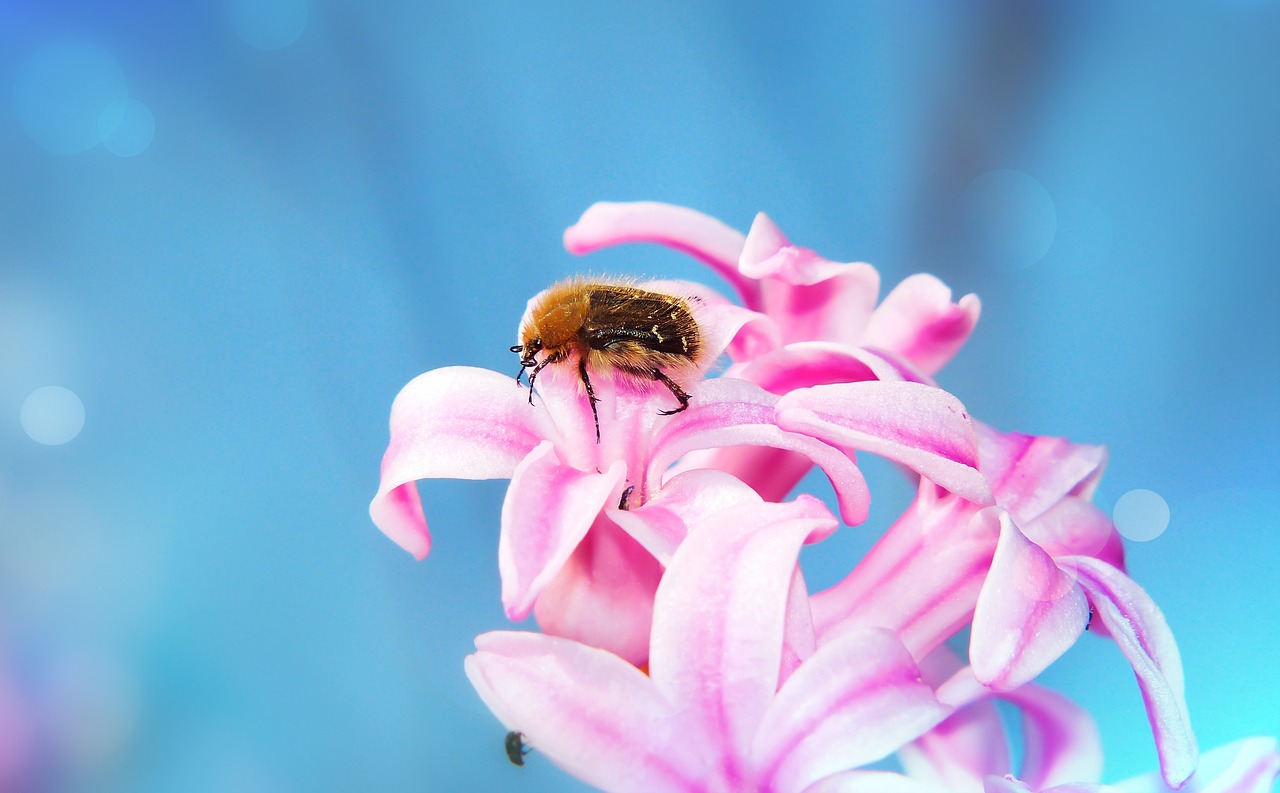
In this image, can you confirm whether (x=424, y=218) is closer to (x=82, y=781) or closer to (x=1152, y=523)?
(x=82, y=781)

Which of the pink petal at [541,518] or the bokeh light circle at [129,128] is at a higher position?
the bokeh light circle at [129,128]

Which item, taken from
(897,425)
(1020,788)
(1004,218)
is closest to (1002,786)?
(1020,788)

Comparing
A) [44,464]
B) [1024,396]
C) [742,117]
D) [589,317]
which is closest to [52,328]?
[44,464]

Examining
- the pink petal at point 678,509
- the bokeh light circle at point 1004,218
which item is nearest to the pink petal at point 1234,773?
the pink petal at point 678,509

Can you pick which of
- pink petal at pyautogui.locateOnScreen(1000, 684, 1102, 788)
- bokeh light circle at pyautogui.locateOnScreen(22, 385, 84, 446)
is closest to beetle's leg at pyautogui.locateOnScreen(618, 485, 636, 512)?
pink petal at pyautogui.locateOnScreen(1000, 684, 1102, 788)

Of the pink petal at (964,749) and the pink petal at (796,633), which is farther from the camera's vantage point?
the pink petal at (964,749)

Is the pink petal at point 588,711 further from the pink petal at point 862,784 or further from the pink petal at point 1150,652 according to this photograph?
the pink petal at point 1150,652

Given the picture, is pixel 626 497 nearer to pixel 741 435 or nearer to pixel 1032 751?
pixel 741 435

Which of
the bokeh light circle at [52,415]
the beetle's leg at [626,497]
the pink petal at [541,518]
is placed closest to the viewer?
the pink petal at [541,518]
